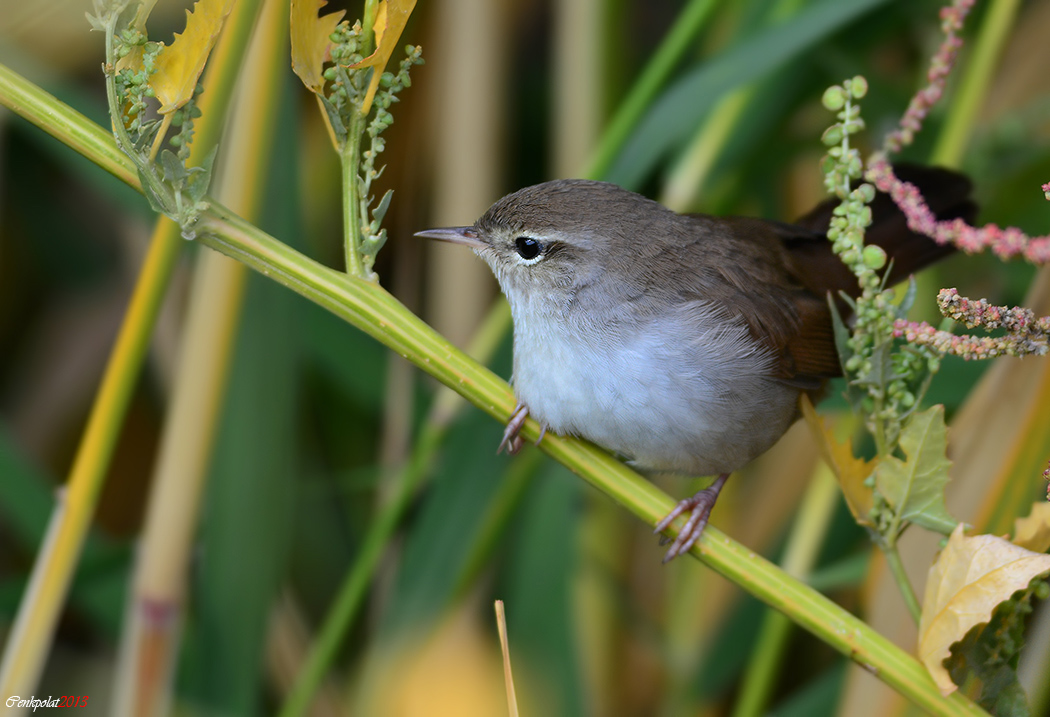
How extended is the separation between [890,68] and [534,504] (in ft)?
6.16

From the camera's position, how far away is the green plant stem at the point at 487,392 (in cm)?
125

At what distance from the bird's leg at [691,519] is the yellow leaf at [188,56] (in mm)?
836

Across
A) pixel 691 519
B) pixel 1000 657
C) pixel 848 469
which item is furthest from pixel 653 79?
pixel 1000 657

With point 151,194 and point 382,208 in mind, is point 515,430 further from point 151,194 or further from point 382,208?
point 151,194

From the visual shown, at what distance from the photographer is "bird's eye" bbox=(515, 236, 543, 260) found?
6.68ft

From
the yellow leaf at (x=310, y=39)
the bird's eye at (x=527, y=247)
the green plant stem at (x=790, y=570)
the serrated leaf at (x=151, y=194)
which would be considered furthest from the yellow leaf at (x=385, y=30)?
the green plant stem at (x=790, y=570)

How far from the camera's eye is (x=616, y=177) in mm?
2178

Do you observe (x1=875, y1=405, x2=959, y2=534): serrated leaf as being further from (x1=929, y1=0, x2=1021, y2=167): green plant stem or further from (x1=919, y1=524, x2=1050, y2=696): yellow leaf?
(x1=929, y1=0, x2=1021, y2=167): green plant stem

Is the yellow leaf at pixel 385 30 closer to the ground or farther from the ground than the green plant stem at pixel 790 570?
farther from the ground

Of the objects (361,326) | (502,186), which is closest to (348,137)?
(361,326)

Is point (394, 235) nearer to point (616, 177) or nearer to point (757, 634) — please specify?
point (616, 177)

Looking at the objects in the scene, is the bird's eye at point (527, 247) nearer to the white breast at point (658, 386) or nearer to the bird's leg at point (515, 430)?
the white breast at point (658, 386)

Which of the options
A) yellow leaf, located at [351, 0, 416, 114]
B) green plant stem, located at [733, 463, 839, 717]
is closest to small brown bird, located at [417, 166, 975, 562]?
green plant stem, located at [733, 463, 839, 717]

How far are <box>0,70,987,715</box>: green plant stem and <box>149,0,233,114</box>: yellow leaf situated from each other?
142 mm
